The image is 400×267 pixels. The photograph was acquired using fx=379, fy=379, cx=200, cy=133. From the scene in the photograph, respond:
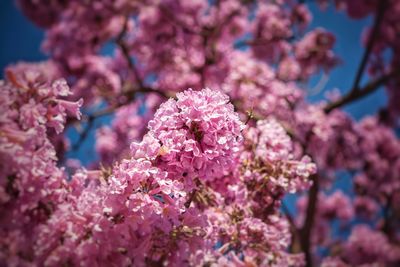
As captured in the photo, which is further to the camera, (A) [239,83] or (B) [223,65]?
(B) [223,65]

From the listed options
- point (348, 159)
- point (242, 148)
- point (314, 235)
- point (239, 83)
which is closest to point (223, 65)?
point (239, 83)

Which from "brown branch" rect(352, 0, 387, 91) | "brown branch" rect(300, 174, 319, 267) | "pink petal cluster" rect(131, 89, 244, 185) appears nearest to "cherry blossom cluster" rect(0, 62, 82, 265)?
"pink petal cluster" rect(131, 89, 244, 185)

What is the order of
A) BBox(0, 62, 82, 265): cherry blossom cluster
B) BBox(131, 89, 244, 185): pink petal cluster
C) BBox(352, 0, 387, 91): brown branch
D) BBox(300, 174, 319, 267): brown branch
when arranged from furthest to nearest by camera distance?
BBox(352, 0, 387, 91): brown branch → BBox(300, 174, 319, 267): brown branch → BBox(131, 89, 244, 185): pink petal cluster → BBox(0, 62, 82, 265): cherry blossom cluster

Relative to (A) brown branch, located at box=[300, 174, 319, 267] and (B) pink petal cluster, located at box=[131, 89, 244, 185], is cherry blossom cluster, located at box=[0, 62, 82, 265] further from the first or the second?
(A) brown branch, located at box=[300, 174, 319, 267]

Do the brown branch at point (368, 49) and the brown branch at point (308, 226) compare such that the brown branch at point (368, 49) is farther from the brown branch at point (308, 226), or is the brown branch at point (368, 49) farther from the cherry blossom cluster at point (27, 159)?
the cherry blossom cluster at point (27, 159)

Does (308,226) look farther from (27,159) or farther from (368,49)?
(27,159)

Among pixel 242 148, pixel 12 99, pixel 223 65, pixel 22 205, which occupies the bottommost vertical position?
pixel 22 205

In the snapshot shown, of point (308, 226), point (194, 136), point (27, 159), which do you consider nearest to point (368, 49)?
point (308, 226)

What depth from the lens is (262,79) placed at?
5.58m

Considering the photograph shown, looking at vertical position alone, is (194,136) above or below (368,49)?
below

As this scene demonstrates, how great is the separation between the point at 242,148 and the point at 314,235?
7.31m

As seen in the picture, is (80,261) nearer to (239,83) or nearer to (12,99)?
(12,99)

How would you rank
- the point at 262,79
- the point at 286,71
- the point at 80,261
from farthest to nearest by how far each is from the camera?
the point at 286,71
the point at 262,79
the point at 80,261

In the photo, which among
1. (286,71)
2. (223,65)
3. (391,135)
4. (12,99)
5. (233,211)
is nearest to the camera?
(12,99)
